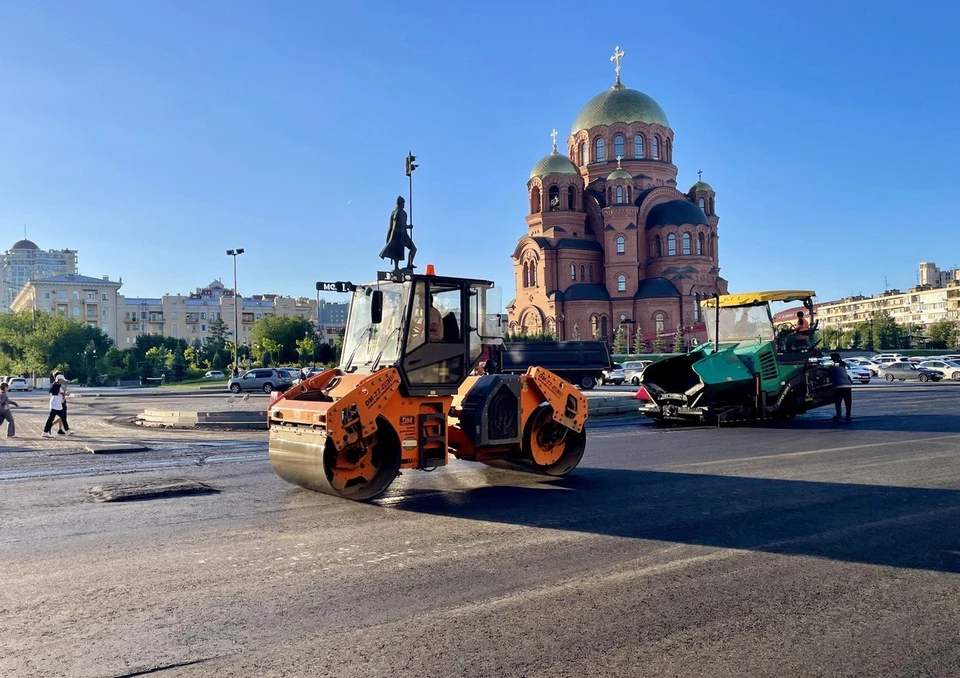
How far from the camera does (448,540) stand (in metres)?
6.56

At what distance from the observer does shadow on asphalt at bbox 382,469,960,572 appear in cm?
632

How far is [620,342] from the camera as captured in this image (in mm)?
70688

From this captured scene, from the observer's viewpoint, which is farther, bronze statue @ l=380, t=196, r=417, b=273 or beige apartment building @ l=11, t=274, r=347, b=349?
beige apartment building @ l=11, t=274, r=347, b=349

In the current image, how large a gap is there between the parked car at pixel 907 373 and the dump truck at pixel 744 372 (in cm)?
3529

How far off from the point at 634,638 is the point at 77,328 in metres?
83.7

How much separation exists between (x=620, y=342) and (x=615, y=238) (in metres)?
10.2

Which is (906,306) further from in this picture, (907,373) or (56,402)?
(56,402)

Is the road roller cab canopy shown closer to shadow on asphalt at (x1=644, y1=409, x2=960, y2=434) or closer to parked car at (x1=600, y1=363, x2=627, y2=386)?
shadow on asphalt at (x1=644, y1=409, x2=960, y2=434)

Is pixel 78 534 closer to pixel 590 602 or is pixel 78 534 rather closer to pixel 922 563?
pixel 590 602

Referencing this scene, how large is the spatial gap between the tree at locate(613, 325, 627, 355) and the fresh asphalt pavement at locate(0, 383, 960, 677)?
60.2m

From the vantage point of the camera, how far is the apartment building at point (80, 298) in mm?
112750

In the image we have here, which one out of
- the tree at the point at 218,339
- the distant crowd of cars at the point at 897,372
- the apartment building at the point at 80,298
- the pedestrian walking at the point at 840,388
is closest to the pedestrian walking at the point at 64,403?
the pedestrian walking at the point at 840,388

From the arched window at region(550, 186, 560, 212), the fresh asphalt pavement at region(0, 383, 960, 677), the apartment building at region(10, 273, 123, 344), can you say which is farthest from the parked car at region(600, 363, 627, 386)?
the apartment building at region(10, 273, 123, 344)

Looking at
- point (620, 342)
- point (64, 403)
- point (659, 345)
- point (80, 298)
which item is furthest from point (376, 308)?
point (80, 298)
